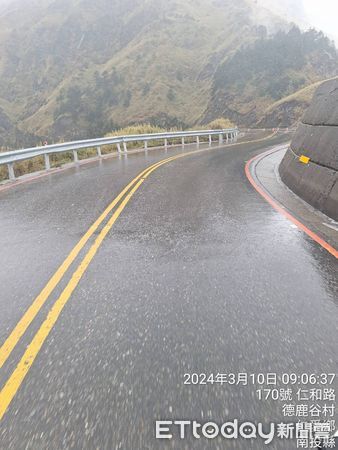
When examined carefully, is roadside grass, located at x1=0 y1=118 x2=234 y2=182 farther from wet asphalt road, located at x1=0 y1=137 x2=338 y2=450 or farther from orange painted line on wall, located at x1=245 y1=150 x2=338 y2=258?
orange painted line on wall, located at x1=245 y1=150 x2=338 y2=258

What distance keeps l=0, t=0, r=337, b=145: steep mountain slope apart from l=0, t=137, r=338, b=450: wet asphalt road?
73033 mm

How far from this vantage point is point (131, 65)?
11306 centimetres

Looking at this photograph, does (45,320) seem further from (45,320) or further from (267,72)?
(267,72)

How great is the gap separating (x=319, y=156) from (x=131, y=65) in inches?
4611

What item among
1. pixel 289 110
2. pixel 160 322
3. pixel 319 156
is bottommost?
pixel 160 322

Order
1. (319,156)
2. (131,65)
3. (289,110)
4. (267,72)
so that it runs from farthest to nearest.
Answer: (131,65), (267,72), (289,110), (319,156)

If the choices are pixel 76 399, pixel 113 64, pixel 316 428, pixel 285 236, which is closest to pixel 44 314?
pixel 76 399

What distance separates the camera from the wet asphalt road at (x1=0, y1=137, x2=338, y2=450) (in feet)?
7.79

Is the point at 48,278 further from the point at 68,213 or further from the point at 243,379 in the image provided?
the point at 68,213

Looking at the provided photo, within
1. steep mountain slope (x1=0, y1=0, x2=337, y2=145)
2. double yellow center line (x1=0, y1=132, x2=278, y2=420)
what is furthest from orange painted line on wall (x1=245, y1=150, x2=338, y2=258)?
steep mountain slope (x1=0, y1=0, x2=337, y2=145)

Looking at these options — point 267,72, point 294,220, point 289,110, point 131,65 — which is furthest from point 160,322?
point 131,65

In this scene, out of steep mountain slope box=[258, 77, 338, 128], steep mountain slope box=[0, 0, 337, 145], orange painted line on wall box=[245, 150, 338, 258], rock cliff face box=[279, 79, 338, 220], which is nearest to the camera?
orange painted line on wall box=[245, 150, 338, 258]

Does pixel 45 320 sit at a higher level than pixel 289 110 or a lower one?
lower

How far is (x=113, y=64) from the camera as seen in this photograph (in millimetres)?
120438
